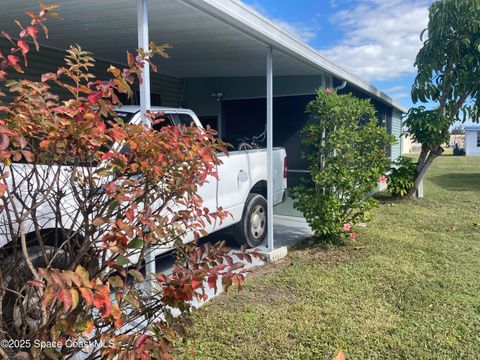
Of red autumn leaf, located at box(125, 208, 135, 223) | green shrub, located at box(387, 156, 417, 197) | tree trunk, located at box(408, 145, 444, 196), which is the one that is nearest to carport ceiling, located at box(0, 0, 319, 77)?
red autumn leaf, located at box(125, 208, 135, 223)

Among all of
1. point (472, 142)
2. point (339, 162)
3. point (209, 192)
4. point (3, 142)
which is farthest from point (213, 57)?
point (472, 142)

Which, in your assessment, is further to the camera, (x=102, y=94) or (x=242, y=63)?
(x=242, y=63)

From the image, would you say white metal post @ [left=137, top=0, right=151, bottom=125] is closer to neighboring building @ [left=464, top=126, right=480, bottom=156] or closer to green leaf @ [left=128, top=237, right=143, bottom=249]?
green leaf @ [left=128, top=237, right=143, bottom=249]

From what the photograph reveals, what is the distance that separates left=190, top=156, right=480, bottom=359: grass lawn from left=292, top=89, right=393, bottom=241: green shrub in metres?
0.54

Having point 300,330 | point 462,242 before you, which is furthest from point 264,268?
point 462,242

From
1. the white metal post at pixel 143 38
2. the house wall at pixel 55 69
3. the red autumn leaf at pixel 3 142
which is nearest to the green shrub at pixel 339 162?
the white metal post at pixel 143 38

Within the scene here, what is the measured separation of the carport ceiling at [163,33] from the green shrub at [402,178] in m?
4.09

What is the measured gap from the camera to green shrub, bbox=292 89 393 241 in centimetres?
585

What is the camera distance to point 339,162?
5.89 metres

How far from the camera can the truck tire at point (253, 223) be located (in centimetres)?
570

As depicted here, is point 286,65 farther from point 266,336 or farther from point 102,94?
point 102,94

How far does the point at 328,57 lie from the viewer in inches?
292

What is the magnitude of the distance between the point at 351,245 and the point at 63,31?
17.4 feet

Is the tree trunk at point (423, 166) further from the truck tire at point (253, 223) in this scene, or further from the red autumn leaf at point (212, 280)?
the red autumn leaf at point (212, 280)
